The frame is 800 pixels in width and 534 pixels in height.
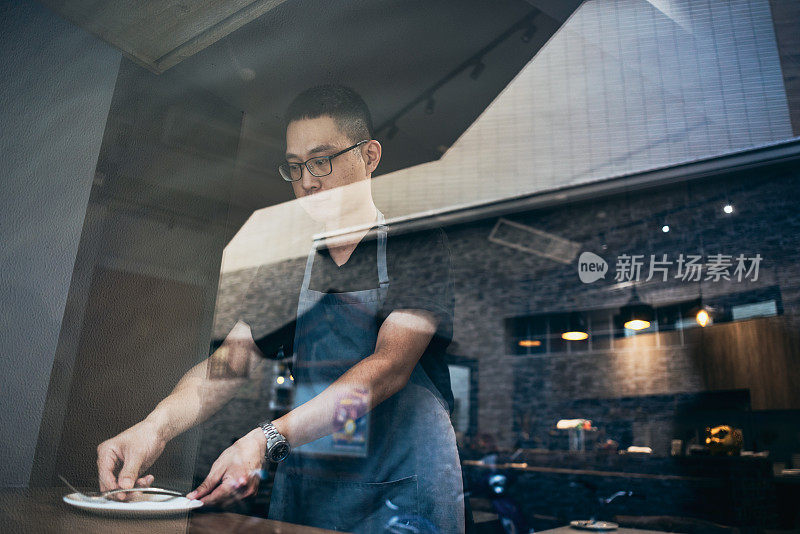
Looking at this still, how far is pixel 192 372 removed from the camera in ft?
3.56

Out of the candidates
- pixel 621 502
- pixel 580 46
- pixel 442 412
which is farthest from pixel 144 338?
pixel 621 502

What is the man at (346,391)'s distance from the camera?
0.88m

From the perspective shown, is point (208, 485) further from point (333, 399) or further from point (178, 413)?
point (178, 413)

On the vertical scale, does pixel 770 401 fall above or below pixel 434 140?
below

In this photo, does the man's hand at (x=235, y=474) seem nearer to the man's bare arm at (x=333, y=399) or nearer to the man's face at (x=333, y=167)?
the man's bare arm at (x=333, y=399)

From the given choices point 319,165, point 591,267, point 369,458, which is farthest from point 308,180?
point 591,267

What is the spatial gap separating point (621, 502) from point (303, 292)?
4015 millimetres

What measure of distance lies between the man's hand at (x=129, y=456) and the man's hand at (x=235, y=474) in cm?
18

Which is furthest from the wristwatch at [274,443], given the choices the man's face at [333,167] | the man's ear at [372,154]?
the man's ear at [372,154]

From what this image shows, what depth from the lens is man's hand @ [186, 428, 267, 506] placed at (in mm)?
702

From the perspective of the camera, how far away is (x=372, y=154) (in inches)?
50.8

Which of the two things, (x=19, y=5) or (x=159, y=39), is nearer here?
(x=19, y=5)

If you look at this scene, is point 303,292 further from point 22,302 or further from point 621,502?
point 621,502

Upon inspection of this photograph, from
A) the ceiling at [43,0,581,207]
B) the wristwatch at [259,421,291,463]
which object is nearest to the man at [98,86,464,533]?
the wristwatch at [259,421,291,463]
